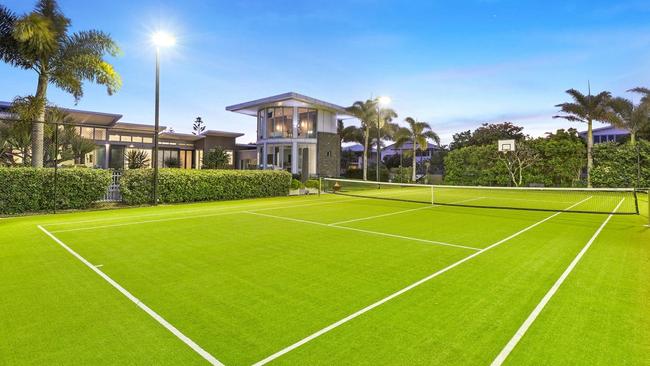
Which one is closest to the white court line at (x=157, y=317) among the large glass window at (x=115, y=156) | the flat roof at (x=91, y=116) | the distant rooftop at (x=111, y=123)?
the distant rooftop at (x=111, y=123)

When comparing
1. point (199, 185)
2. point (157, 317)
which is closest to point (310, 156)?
point (199, 185)

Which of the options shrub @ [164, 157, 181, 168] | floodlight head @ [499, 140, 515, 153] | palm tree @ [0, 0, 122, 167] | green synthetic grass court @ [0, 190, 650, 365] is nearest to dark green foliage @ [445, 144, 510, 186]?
floodlight head @ [499, 140, 515, 153]

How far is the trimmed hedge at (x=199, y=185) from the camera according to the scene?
16172 millimetres

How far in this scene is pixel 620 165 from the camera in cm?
2819

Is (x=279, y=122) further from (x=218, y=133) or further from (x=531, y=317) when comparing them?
(x=531, y=317)

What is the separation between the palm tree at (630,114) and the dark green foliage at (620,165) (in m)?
2.17

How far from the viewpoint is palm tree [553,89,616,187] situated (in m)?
30.1

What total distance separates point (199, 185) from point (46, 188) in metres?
6.39

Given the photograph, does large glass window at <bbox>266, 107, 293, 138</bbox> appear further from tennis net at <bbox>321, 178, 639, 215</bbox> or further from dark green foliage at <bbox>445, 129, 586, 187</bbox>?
dark green foliage at <bbox>445, 129, 586, 187</bbox>

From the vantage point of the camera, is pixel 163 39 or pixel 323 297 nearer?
pixel 323 297

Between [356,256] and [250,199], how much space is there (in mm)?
14368

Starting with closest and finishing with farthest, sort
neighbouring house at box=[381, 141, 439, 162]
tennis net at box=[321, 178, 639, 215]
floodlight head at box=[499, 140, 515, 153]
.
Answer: tennis net at box=[321, 178, 639, 215] < floodlight head at box=[499, 140, 515, 153] < neighbouring house at box=[381, 141, 439, 162]

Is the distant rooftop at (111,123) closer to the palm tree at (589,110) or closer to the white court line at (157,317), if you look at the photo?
the white court line at (157,317)

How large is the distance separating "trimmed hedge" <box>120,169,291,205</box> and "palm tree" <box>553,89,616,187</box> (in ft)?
87.8
